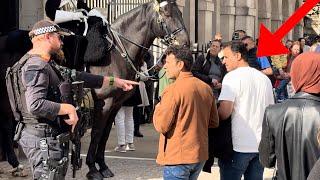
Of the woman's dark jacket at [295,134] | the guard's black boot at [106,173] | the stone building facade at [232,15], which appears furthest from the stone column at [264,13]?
the woman's dark jacket at [295,134]

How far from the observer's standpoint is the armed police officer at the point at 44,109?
4863 millimetres

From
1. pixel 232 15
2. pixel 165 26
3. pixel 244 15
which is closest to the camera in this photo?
pixel 165 26

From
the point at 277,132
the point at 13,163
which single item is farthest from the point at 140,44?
the point at 277,132

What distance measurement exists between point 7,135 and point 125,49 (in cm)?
205

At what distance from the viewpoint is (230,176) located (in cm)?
581

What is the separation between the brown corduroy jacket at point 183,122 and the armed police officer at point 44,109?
742 mm

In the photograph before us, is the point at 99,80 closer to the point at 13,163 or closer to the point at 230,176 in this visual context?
the point at 230,176

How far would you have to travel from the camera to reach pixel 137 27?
8844 mm

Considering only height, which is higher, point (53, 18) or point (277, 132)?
point (53, 18)

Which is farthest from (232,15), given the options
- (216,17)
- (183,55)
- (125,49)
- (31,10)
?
(183,55)

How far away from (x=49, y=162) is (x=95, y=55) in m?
3.64

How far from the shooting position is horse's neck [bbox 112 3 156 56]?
880 cm

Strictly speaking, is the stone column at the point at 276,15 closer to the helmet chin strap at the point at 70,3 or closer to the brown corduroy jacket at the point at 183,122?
the helmet chin strap at the point at 70,3
